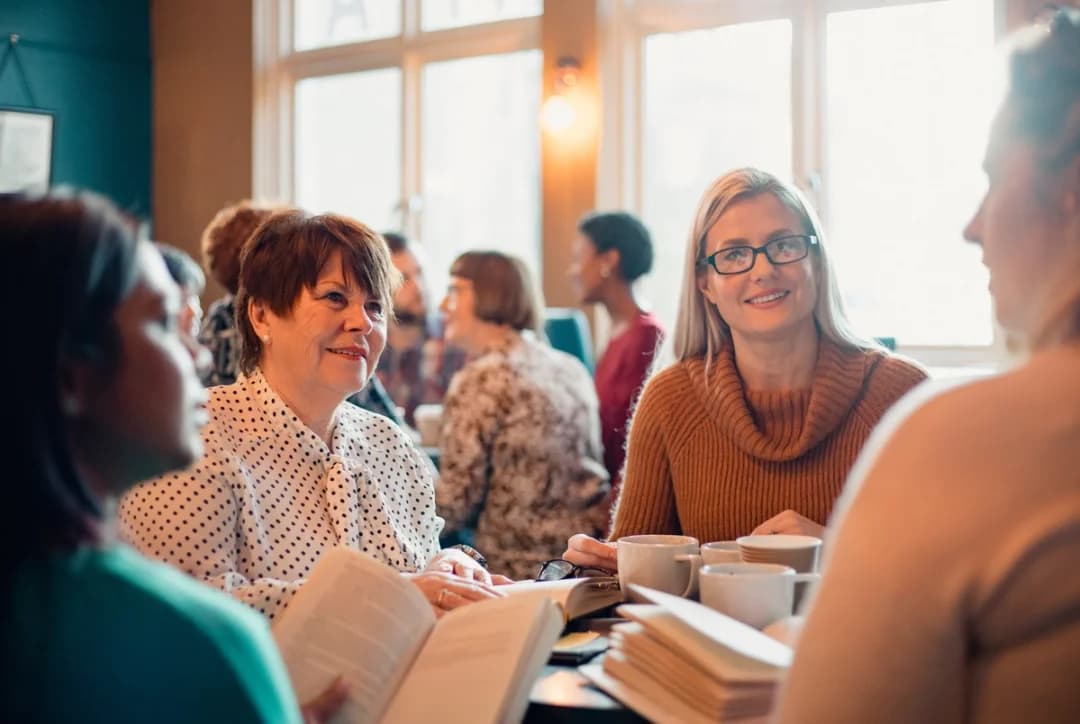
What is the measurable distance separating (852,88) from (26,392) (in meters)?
5.09

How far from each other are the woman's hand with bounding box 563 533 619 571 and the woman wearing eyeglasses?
33cm

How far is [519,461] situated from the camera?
339cm

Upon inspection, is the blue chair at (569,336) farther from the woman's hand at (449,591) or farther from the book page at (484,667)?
the book page at (484,667)

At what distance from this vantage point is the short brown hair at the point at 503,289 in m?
3.64

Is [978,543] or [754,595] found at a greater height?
[978,543]

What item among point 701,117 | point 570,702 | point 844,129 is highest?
point 701,117

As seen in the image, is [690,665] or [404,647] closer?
[690,665]

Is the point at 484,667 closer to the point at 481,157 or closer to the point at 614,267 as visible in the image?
the point at 614,267

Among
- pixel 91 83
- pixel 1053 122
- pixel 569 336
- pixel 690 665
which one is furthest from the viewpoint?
pixel 91 83

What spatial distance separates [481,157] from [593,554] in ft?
16.4

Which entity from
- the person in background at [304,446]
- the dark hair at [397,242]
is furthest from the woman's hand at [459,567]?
the dark hair at [397,242]

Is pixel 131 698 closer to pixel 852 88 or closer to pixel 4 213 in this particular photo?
pixel 4 213

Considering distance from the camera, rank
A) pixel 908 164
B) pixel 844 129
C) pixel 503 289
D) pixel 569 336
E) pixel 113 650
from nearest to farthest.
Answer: pixel 113 650 → pixel 503 289 → pixel 569 336 → pixel 908 164 → pixel 844 129

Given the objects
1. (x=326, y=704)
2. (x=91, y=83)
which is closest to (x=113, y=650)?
(x=326, y=704)
